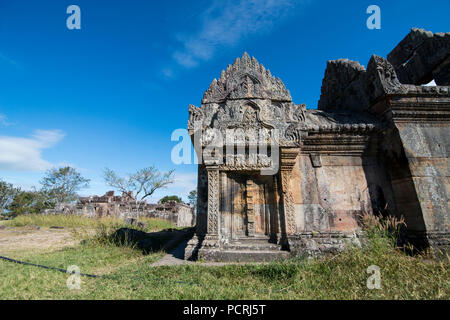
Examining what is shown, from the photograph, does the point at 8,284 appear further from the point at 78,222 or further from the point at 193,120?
the point at 78,222

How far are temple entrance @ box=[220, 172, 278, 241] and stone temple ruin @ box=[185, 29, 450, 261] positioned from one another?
0.07ft

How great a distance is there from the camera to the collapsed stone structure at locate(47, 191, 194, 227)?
721 inches


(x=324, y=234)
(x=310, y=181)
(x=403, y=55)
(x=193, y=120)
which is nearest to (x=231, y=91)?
(x=193, y=120)

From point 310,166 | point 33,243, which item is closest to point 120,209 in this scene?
point 33,243

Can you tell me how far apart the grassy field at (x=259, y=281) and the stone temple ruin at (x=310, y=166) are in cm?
83

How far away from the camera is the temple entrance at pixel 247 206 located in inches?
174

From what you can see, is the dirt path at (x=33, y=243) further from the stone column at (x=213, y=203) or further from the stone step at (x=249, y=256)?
the stone step at (x=249, y=256)

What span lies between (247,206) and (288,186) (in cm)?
97

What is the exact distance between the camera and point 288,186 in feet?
14.6

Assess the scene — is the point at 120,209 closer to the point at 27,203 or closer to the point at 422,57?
the point at 27,203

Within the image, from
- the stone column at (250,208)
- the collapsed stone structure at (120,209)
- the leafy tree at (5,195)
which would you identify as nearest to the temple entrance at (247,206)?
the stone column at (250,208)

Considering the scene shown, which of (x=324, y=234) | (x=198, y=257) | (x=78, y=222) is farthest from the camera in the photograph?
(x=78, y=222)

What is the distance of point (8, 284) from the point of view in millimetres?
2848
